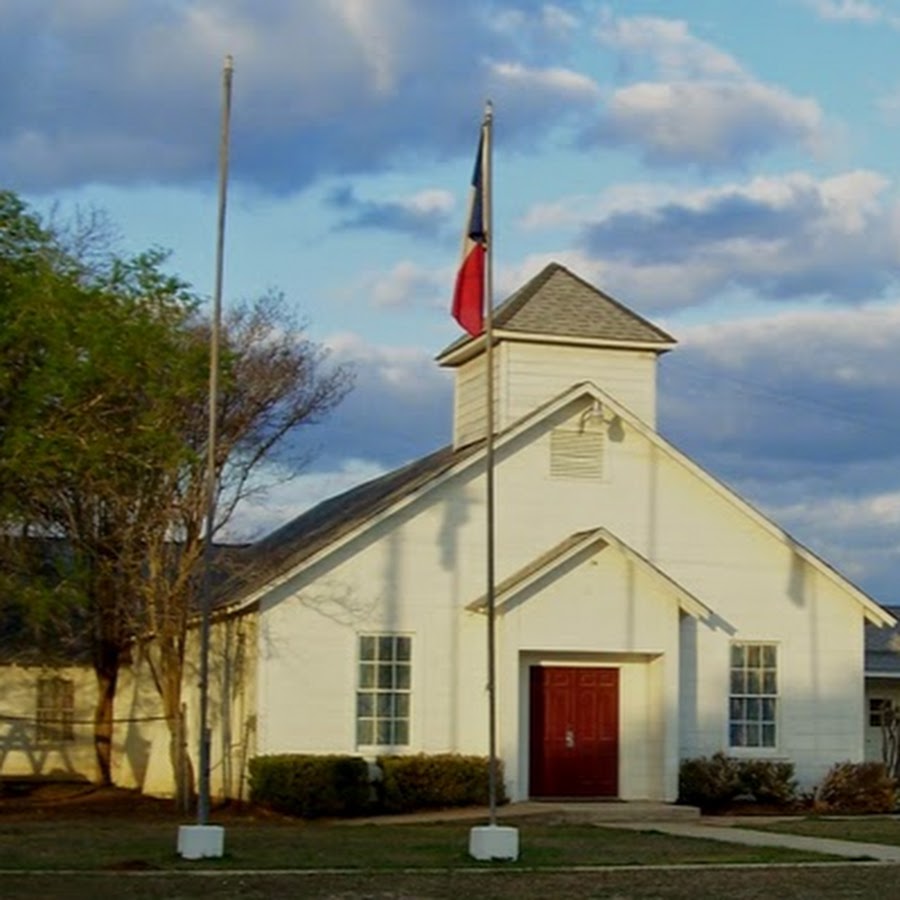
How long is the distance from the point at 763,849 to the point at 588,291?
14.1m

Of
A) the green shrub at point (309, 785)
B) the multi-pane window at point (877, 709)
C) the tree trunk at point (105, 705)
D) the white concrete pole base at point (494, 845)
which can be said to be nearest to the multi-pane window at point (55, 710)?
the tree trunk at point (105, 705)

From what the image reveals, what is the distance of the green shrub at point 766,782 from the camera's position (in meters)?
32.9

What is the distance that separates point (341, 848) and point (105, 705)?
17.2 metres

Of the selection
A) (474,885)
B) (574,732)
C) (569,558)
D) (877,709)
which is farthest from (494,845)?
(877,709)

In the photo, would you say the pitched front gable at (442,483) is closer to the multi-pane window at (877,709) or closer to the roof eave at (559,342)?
the roof eave at (559,342)

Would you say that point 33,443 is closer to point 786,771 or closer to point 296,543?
point 296,543

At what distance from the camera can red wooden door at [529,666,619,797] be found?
106ft

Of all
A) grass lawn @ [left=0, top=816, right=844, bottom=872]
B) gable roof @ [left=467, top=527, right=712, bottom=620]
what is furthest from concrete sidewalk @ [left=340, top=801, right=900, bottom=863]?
gable roof @ [left=467, top=527, right=712, bottom=620]

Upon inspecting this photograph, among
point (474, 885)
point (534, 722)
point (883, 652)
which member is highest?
point (883, 652)

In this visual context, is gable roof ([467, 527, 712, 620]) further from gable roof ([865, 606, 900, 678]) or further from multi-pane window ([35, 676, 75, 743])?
multi-pane window ([35, 676, 75, 743])

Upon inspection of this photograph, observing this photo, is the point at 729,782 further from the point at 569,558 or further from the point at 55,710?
the point at 55,710

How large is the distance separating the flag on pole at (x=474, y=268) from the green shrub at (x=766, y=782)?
1312cm

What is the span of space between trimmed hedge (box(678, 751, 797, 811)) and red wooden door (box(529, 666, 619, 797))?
1.25 metres

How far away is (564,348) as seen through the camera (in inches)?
1351
